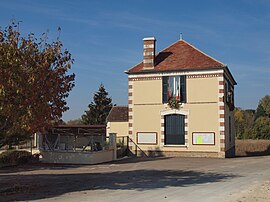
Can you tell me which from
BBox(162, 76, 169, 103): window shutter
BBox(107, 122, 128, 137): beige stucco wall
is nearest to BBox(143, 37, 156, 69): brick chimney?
BBox(162, 76, 169, 103): window shutter

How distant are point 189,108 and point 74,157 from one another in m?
8.57

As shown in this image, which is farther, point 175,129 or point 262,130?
point 262,130

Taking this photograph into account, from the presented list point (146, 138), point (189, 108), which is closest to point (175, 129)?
point (189, 108)

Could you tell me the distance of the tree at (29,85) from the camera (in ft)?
35.2

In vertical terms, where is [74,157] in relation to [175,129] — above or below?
below

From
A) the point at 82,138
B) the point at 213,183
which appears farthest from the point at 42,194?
the point at 82,138

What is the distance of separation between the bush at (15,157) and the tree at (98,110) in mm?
30861

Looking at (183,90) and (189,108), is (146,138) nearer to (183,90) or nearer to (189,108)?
(189,108)

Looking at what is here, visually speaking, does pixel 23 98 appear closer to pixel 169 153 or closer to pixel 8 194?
pixel 8 194

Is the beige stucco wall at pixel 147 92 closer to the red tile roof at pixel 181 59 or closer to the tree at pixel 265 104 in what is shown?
the red tile roof at pixel 181 59

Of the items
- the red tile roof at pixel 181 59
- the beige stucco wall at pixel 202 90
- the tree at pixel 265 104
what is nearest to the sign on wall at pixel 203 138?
the beige stucco wall at pixel 202 90

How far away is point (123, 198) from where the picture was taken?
10.5 m

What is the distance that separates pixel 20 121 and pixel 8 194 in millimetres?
2337

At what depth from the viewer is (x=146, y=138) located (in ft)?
89.6
